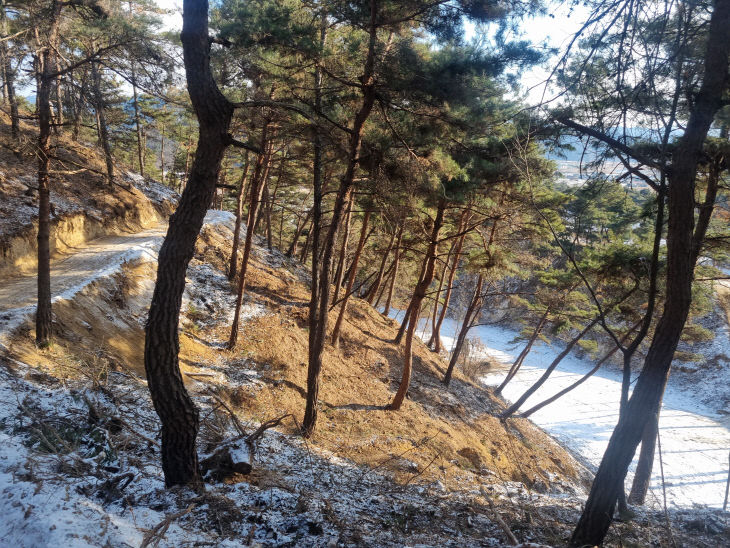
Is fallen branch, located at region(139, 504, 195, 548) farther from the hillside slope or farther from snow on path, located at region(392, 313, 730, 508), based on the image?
snow on path, located at region(392, 313, 730, 508)

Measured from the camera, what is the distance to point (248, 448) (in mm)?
4895

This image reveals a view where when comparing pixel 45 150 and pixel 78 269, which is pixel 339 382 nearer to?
pixel 78 269

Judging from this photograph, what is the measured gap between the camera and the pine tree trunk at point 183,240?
11.4 ft

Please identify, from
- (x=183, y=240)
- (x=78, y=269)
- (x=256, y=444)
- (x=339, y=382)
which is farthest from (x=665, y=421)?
(x=78, y=269)

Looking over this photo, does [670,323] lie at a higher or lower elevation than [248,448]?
higher

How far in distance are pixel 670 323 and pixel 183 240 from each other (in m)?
5.10

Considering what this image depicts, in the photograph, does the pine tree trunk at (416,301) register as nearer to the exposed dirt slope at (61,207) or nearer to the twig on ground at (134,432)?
the exposed dirt slope at (61,207)

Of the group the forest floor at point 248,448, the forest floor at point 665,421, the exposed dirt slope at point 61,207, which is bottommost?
the forest floor at point 665,421

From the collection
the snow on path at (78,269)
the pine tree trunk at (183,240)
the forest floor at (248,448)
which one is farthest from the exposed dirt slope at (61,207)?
the pine tree trunk at (183,240)

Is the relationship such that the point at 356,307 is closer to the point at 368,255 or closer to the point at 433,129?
the point at 368,255

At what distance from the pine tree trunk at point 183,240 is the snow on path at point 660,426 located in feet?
42.1

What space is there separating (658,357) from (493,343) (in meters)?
30.9

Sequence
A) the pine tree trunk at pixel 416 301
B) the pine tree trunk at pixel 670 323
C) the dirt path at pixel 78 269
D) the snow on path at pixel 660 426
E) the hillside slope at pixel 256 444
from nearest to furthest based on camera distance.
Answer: the hillside slope at pixel 256 444
the pine tree trunk at pixel 670 323
the dirt path at pixel 78 269
the pine tree trunk at pixel 416 301
the snow on path at pixel 660 426

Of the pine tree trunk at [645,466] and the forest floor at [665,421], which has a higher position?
the pine tree trunk at [645,466]
